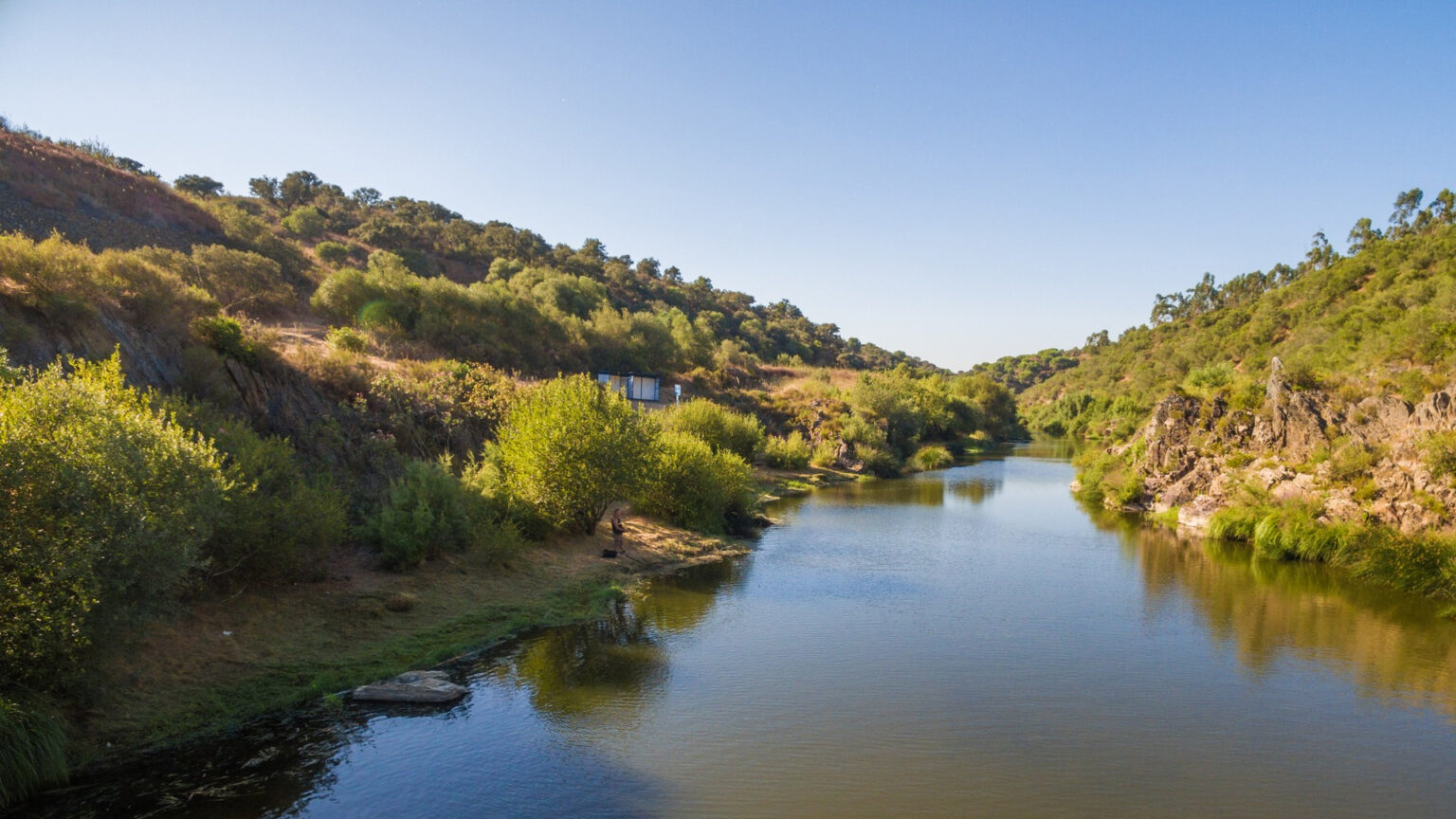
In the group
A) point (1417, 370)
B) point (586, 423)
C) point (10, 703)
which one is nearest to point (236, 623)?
point (10, 703)

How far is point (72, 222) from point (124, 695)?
5018 cm

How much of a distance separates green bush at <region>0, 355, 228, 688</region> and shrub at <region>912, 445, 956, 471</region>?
6362 centimetres

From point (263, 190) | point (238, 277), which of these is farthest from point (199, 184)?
point (238, 277)

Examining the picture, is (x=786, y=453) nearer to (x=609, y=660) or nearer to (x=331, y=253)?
(x=609, y=660)

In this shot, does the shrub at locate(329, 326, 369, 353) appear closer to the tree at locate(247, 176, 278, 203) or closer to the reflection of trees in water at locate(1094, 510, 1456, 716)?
the reflection of trees in water at locate(1094, 510, 1456, 716)

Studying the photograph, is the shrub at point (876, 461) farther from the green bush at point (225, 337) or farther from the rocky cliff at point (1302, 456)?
the green bush at point (225, 337)

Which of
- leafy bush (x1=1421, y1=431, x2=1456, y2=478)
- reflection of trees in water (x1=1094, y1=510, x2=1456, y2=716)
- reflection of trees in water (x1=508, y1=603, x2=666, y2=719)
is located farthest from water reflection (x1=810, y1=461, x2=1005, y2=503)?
leafy bush (x1=1421, y1=431, x2=1456, y2=478)

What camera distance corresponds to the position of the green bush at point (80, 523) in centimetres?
1194

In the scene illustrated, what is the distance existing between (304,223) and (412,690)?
92.8 meters

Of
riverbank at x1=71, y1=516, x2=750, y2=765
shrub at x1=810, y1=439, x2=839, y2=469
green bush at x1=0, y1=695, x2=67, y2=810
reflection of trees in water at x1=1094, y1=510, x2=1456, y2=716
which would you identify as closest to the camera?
green bush at x1=0, y1=695, x2=67, y2=810

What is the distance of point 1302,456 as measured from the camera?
35750 mm

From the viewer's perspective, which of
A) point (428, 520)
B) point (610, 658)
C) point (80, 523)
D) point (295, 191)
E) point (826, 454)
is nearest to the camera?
point (80, 523)

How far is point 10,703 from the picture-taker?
1173 cm

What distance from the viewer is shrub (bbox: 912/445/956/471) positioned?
71688 millimetres
